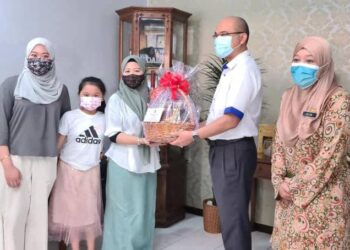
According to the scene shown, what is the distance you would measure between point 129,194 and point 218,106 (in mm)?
766

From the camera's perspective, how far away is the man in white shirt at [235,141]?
6.32 feet

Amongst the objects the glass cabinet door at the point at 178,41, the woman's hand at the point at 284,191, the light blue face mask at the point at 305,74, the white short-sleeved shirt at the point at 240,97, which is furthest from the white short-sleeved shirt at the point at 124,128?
the glass cabinet door at the point at 178,41

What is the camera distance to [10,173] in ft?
6.61

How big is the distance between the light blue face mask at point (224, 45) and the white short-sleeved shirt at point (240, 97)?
0.18 ft

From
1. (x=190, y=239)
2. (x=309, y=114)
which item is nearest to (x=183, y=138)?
(x=309, y=114)

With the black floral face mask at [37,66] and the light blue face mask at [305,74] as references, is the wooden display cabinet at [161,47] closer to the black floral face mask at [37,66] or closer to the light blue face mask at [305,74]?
the black floral face mask at [37,66]

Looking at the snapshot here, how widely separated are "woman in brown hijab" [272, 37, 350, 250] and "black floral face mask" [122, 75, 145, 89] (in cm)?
86

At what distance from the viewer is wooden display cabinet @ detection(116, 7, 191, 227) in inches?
126

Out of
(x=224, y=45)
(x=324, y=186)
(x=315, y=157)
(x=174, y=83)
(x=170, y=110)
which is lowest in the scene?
(x=324, y=186)

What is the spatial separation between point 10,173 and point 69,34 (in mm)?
1424

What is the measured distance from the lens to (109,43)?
3.40 meters

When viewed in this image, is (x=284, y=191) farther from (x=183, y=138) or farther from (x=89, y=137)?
(x=89, y=137)

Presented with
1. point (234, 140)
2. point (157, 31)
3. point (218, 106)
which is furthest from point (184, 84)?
point (157, 31)

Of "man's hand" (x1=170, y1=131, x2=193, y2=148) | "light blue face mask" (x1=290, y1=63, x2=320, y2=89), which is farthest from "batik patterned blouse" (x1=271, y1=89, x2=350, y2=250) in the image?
"man's hand" (x1=170, y1=131, x2=193, y2=148)
